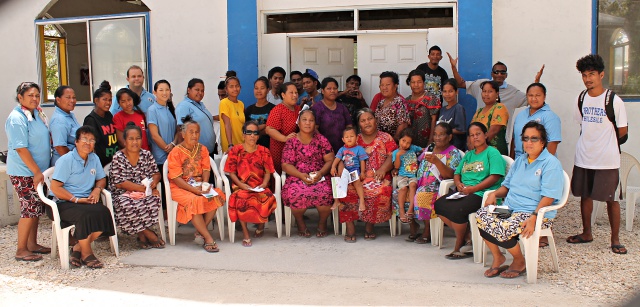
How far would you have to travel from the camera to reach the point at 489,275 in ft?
12.9

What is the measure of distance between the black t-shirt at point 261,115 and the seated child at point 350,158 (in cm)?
89

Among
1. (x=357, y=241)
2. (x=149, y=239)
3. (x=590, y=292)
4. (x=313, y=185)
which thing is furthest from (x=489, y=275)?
(x=149, y=239)

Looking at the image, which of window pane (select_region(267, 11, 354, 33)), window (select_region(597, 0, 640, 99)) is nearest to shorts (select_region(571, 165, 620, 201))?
window (select_region(597, 0, 640, 99))

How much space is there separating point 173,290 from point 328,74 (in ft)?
13.9

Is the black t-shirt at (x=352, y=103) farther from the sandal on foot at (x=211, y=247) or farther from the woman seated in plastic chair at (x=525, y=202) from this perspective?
the woman seated in plastic chair at (x=525, y=202)

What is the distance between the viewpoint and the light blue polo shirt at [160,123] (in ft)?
→ 17.5

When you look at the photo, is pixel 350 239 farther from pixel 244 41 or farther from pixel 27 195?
pixel 244 41

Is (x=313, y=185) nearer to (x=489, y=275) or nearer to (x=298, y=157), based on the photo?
(x=298, y=157)

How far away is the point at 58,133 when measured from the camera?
4.65m

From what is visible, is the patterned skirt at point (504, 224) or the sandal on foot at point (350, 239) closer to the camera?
the patterned skirt at point (504, 224)

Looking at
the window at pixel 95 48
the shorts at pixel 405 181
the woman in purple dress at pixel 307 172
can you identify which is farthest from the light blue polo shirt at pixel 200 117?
the window at pixel 95 48

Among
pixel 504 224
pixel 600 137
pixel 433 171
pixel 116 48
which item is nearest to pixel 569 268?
pixel 504 224

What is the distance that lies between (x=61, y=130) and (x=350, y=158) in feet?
8.12

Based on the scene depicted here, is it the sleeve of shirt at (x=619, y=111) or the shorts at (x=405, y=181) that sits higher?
the sleeve of shirt at (x=619, y=111)
